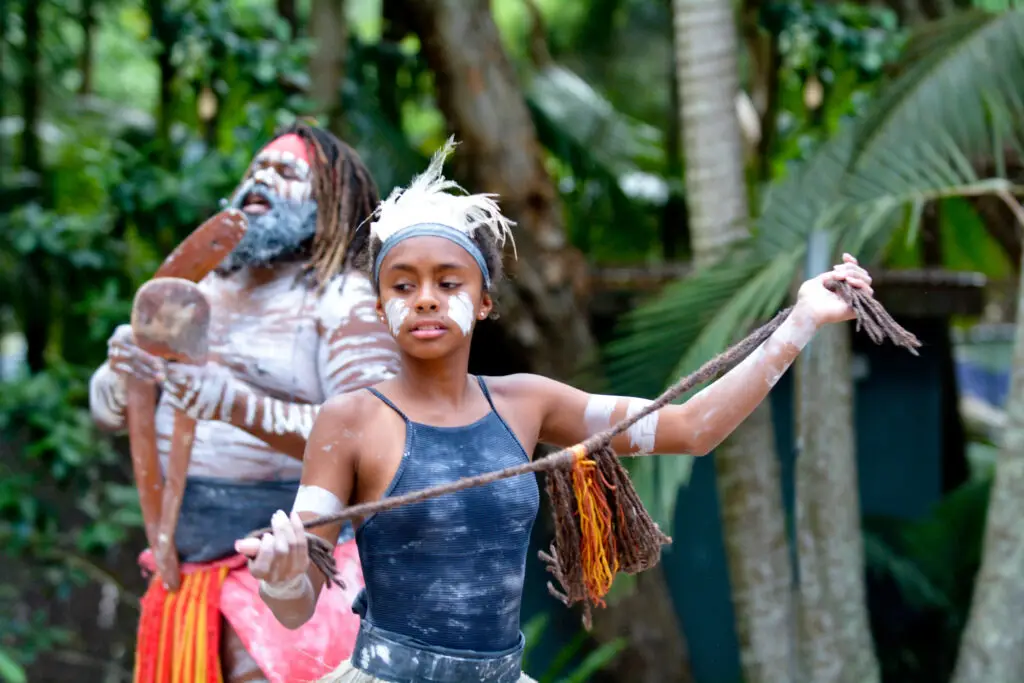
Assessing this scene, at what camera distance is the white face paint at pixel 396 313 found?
2.14m

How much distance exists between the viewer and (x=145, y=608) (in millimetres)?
2936

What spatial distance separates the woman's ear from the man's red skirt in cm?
78

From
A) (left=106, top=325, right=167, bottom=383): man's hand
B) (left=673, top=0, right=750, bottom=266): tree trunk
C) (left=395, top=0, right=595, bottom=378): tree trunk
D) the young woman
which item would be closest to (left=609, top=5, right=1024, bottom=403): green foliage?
(left=673, top=0, right=750, bottom=266): tree trunk

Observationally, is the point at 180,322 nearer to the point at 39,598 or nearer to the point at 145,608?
the point at 145,608

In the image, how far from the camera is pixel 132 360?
8.81 ft

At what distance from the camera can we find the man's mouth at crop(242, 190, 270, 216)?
9.54ft

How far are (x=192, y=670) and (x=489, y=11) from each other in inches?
156

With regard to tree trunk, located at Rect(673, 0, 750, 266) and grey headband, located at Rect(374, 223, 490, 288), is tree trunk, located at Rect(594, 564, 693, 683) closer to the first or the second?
tree trunk, located at Rect(673, 0, 750, 266)

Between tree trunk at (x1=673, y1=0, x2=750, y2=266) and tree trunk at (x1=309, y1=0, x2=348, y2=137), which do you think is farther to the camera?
tree trunk at (x1=309, y1=0, x2=348, y2=137)

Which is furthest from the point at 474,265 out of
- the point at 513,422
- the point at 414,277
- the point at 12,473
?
the point at 12,473

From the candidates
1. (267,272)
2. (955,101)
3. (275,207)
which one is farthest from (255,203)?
(955,101)

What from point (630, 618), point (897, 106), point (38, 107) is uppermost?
point (38, 107)

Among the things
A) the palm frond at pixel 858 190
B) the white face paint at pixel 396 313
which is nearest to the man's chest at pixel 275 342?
the white face paint at pixel 396 313

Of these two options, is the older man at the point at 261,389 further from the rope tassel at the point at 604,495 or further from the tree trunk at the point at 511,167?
the tree trunk at the point at 511,167
